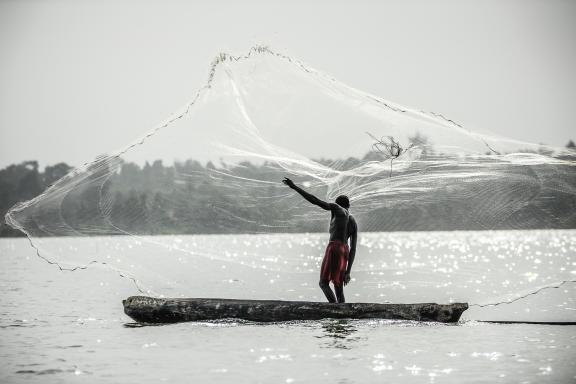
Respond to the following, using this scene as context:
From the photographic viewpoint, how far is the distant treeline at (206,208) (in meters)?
14.6

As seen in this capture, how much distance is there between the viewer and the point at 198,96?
45.7 feet

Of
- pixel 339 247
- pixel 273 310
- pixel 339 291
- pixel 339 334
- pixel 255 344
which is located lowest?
pixel 255 344

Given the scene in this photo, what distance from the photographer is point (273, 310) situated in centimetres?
1418

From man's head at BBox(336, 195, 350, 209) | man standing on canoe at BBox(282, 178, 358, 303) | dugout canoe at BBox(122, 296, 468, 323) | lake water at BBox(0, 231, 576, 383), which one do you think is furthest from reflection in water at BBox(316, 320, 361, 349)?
man's head at BBox(336, 195, 350, 209)

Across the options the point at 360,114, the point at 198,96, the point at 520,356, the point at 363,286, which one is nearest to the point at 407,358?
the point at 520,356

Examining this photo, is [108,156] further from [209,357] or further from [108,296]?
[108,296]

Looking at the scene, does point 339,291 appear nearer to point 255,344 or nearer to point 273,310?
point 273,310

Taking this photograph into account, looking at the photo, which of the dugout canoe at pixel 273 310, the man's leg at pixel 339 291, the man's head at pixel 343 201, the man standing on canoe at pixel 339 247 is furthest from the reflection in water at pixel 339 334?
the man's head at pixel 343 201

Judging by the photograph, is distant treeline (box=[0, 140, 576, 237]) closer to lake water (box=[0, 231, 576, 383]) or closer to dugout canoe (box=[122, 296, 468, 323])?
lake water (box=[0, 231, 576, 383])

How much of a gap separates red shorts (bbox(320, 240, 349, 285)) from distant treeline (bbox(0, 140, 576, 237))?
1.33m

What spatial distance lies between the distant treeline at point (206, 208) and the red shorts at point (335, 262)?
4.36ft

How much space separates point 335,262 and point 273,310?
1.26m

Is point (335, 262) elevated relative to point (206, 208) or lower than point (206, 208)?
lower

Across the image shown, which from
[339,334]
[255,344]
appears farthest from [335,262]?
[255,344]
